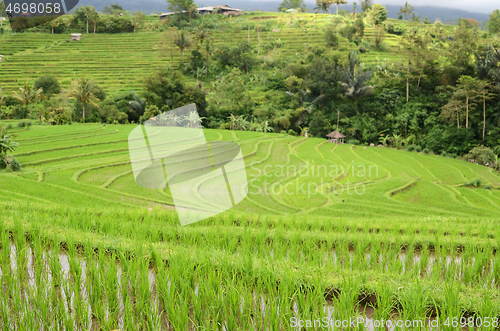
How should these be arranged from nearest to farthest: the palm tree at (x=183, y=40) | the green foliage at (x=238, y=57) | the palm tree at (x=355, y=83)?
the palm tree at (x=355, y=83), the palm tree at (x=183, y=40), the green foliage at (x=238, y=57)

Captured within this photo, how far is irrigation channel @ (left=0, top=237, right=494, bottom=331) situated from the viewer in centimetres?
174

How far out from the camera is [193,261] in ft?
7.58

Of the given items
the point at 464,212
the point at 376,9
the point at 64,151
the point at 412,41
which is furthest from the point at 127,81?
the point at 376,9

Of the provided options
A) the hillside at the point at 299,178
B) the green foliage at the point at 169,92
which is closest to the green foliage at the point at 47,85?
the green foliage at the point at 169,92

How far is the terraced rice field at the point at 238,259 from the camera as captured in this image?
1807 millimetres

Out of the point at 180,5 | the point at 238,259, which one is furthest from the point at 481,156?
the point at 180,5

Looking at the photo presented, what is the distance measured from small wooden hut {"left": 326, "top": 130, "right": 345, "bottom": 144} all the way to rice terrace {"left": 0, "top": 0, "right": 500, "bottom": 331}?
0.48 ft

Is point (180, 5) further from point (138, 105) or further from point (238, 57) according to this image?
point (138, 105)

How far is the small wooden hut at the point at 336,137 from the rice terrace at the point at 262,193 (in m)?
0.15

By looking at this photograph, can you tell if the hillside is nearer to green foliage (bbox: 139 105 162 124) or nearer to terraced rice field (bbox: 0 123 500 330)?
terraced rice field (bbox: 0 123 500 330)

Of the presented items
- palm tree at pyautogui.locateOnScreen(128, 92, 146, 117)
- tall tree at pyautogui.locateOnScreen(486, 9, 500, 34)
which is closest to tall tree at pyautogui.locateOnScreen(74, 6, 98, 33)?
palm tree at pyautogui.locateOnScreen(128, 92, 146, 117)

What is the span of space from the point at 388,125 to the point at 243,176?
10143mm

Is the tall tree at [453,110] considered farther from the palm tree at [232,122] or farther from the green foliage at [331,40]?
the green foliage at [331,40]

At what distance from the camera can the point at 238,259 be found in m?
2.27
